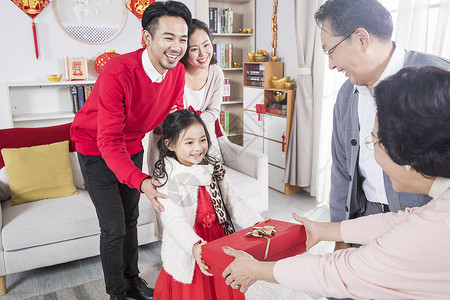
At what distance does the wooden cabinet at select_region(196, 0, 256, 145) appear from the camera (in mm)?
4570

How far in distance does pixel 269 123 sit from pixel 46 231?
99.5 inches

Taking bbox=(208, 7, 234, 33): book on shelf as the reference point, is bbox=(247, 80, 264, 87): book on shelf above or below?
below

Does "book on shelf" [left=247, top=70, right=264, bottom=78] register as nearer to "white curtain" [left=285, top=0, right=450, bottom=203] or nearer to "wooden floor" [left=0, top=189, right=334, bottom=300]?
"white curtain" [left=285, top=0, right=450, bottom=203]

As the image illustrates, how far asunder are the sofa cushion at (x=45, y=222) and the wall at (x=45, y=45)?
157 cm

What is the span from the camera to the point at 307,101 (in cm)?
362

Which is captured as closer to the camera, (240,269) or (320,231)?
(240,269)

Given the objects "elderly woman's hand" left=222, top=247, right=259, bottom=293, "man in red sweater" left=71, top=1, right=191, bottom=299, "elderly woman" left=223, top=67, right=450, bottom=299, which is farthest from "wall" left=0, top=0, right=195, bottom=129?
"elderly woman" left=223, top=67, right=450, bottom=299

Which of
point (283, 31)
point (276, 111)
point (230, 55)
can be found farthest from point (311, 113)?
point (230, 55)

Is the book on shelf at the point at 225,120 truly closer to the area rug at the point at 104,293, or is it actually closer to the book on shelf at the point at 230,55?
the book on shelf at the point at 230,55

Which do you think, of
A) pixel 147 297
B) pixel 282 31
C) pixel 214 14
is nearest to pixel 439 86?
pixel 147 297

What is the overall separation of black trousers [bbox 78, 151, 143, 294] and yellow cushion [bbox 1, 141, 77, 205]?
0.92m

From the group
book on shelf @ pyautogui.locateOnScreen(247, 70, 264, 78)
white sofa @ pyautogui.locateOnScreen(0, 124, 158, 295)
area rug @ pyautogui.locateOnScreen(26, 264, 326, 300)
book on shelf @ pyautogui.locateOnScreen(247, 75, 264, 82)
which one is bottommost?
area rug @ pyautogui.locateOnScreen(26, 264, 326, 300)

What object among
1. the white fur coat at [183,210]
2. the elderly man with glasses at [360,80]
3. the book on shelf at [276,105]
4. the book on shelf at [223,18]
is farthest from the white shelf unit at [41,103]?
the elderly man with glasses at [360,80]

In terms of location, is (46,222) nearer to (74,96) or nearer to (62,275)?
(62,275)
